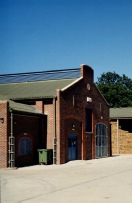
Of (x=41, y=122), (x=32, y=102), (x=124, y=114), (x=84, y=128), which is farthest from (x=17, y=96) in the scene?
(x=124, y=114)

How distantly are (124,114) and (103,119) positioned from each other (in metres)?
7.46

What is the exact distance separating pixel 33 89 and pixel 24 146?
24.3ft

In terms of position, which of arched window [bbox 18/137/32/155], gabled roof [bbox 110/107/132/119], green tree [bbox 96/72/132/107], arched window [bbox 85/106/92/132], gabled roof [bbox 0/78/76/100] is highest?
green tree [bbox 96/72/132/107]

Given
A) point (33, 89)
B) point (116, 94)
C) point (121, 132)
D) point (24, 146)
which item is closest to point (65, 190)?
point (24, 146)

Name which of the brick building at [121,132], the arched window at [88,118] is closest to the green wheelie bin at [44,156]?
the arched window at [88,118]

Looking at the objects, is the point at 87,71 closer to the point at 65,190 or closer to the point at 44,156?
the point at 44,156

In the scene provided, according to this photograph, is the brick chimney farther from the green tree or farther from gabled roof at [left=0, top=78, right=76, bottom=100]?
the green tree

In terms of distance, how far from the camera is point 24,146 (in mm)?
24766

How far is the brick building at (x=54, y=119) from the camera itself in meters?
23.5

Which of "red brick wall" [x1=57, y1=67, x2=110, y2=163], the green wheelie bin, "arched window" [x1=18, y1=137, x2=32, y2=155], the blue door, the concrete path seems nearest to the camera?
the concrete path

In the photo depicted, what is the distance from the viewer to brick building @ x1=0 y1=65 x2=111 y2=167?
23459 mm

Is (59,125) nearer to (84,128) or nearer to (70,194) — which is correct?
(84,128)

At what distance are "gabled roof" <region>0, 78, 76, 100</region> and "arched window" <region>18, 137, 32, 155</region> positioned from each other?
392cm

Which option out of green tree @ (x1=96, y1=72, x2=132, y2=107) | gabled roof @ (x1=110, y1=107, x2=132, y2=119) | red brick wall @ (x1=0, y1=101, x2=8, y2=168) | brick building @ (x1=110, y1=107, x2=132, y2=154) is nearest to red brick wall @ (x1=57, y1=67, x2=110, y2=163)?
red brick wall @ (x1=0, y1=101, x2=8, y2=168)
